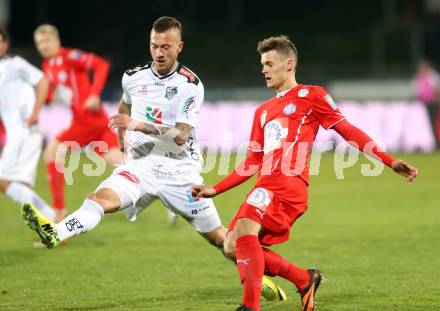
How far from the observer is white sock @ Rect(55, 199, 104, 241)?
22.2ft

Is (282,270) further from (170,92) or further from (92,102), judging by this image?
(92,102)

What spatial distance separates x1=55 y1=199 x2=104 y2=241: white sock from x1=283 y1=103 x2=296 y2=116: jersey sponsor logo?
1.61 meters

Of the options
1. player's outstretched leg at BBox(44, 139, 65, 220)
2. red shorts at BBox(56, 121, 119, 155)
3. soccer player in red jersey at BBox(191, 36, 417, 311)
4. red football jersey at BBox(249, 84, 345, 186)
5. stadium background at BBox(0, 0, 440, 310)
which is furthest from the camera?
red shorts at BBox(56, 121, 119, 155)

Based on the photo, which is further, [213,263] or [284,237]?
[213,263]

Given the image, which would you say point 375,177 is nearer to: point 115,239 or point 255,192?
point 115,239

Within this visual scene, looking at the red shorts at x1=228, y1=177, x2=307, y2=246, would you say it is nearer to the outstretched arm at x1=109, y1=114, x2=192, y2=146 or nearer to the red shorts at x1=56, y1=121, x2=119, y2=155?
the outstretched arm at x1=109, y1=114, x2=192, y2=146

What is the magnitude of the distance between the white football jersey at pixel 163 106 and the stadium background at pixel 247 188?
1.21 m

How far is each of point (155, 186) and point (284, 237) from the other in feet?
4.25

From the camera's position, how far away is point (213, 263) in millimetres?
9391

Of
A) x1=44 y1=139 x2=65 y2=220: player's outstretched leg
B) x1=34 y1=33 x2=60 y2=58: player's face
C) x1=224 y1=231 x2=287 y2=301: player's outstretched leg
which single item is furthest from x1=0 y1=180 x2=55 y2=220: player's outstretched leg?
x1=224 y1=231 x2=287 y2=301: player's outstretched leg

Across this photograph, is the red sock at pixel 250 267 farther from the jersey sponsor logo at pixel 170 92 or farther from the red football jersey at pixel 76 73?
the red football jersey at pixel 76 73

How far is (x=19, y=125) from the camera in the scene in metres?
10.8

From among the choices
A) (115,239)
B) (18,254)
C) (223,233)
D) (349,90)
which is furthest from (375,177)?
(223,233)

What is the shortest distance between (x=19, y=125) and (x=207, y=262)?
9.93 feet
